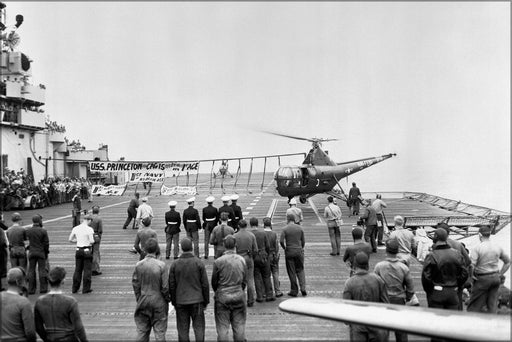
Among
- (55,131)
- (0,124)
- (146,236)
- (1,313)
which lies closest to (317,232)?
(146,236)

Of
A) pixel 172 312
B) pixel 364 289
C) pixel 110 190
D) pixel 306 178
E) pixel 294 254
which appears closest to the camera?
pixel 364 289

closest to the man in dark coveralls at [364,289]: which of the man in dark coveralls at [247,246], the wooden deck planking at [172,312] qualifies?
the wooden deck planking at [172,312]

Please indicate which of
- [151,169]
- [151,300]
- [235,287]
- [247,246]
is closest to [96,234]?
[247,246]

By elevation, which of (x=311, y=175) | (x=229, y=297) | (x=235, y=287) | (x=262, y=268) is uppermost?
(x=311, y=175)

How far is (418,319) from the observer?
5.12m

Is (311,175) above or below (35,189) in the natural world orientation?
above

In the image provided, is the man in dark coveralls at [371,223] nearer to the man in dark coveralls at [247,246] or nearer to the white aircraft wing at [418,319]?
the man in dark coveralls at [247,246]

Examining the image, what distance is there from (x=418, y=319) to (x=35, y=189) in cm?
3157

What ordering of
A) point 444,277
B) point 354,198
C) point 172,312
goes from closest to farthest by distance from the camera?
point 444,277 → point 172,312 → point 354,198

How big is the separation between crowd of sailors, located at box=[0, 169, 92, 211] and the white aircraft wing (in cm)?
2620

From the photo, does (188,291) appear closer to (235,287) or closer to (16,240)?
(235,287)

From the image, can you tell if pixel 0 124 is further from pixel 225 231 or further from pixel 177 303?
pixel 177 303

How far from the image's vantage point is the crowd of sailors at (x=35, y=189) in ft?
94.0

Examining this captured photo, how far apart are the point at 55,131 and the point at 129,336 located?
1512 inches
